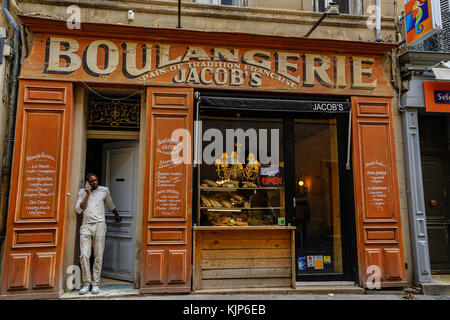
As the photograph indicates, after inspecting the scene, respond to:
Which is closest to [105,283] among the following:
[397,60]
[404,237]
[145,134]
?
[145,134]

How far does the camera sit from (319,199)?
21.4 ft

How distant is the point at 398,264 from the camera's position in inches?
238

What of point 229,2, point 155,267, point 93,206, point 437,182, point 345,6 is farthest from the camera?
point 437,182

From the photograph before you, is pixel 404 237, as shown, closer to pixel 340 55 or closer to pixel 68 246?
pixel 340 55

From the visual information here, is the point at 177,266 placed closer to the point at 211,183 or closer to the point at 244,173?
the point at 211,183

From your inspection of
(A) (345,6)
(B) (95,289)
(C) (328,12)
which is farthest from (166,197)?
(A) (345,6)

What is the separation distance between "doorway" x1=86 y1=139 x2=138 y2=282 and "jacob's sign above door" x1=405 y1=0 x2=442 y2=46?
19.8 ft

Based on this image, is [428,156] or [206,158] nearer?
[206,158]

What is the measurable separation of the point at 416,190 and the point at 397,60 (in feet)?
9.27

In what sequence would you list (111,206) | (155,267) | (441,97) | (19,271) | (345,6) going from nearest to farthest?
(19,271) → (155,267) → (111,206) → (441,97) → (345,6)

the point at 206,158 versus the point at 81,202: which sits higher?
the point at 206,158

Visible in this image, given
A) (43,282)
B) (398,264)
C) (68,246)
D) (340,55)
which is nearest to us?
(43,282)

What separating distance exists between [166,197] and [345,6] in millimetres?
5901

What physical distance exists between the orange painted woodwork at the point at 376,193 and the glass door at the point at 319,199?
1.00ft
